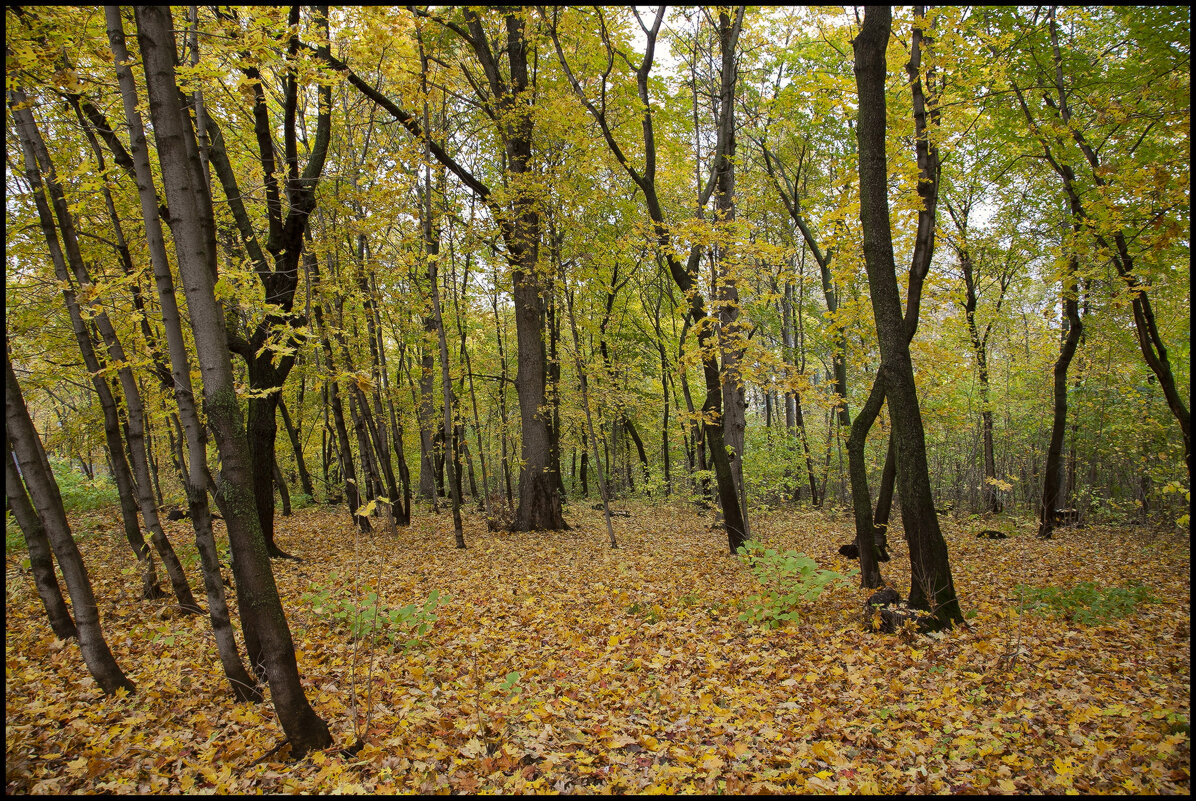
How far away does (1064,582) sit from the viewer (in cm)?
741

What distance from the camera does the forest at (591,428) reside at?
361cm

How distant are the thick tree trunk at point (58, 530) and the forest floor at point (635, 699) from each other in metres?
0.24

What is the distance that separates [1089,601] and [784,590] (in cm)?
347

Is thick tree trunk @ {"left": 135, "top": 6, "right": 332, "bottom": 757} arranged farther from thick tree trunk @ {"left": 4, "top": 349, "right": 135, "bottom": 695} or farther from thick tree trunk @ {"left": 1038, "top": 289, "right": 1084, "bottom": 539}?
thick tree trunk @ {"left": 1038, "top": 289, "right": 1084, "bottom": 539}

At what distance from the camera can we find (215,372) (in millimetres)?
3393

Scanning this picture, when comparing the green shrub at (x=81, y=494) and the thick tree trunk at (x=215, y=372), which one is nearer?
the thick tree trunk at (x=215, y=372)

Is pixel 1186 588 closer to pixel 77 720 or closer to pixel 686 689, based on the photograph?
pixel 686 689

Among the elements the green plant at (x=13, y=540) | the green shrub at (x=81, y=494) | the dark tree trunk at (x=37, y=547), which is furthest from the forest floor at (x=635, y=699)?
the green shrub at (x=81, y=494)

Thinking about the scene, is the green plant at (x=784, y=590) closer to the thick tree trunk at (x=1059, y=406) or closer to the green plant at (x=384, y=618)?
the green plant at (x=384, y=618)

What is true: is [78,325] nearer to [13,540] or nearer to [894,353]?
[13,540]

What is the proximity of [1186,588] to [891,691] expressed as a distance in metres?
5.57

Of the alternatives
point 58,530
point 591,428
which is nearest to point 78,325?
point 58,530

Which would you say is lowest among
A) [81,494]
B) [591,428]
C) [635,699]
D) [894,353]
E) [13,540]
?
[635,699]

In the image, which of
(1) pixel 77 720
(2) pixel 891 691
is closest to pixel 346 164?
(1) pixel 77 720
